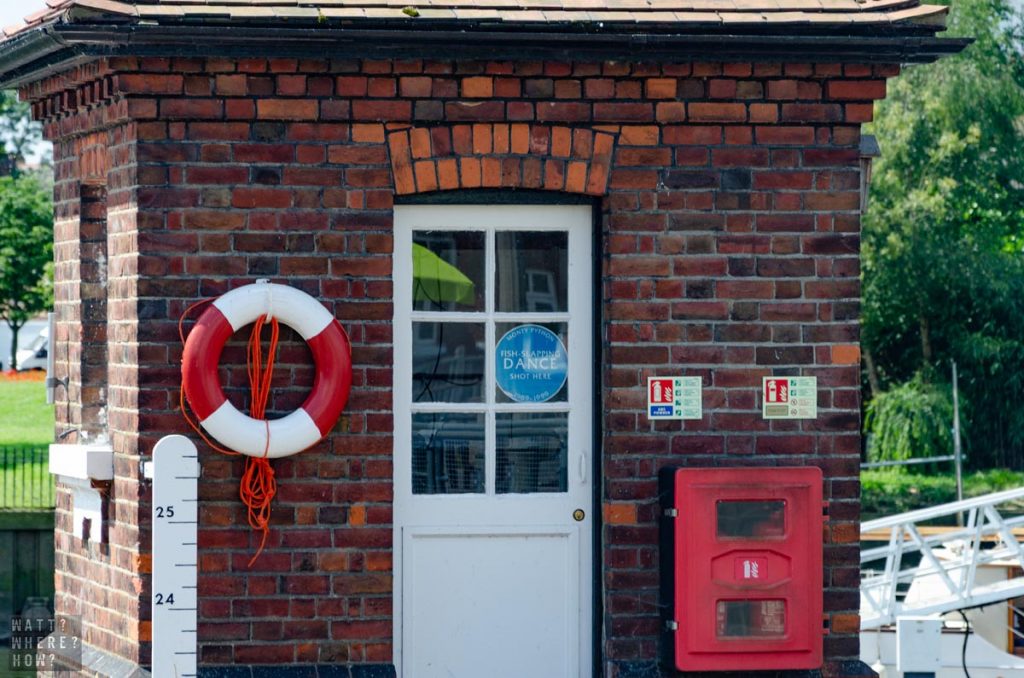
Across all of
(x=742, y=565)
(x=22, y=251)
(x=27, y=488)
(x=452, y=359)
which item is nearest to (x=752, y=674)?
(x=742, y=565)

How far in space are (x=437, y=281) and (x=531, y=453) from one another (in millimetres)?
867

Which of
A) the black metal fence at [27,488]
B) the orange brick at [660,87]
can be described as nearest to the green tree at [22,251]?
the black metal fence at [27,488]

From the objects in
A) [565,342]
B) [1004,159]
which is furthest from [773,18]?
[1004,159]

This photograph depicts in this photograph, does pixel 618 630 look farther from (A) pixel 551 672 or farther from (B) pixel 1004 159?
(B) pixel 1004 159

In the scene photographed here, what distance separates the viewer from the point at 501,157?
7.14 meters

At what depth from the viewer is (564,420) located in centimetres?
743

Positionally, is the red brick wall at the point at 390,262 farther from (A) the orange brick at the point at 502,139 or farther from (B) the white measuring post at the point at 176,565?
(B) the white measuring post at the point at 176,565

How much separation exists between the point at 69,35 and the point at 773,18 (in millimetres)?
2919

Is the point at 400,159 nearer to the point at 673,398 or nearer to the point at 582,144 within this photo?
the point at 582,144

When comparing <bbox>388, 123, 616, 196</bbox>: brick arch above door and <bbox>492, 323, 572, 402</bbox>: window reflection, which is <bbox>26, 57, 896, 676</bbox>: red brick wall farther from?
<bbox>492, 323, 572, 402</bbox>: window reflection

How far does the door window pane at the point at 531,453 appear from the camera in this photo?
7387mm

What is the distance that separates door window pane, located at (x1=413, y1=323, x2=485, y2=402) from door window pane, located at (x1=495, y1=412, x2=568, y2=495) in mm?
191

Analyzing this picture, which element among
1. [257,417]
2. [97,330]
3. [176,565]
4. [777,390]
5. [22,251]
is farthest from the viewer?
[22,251]

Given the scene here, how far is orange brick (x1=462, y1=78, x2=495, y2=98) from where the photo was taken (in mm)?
7121
